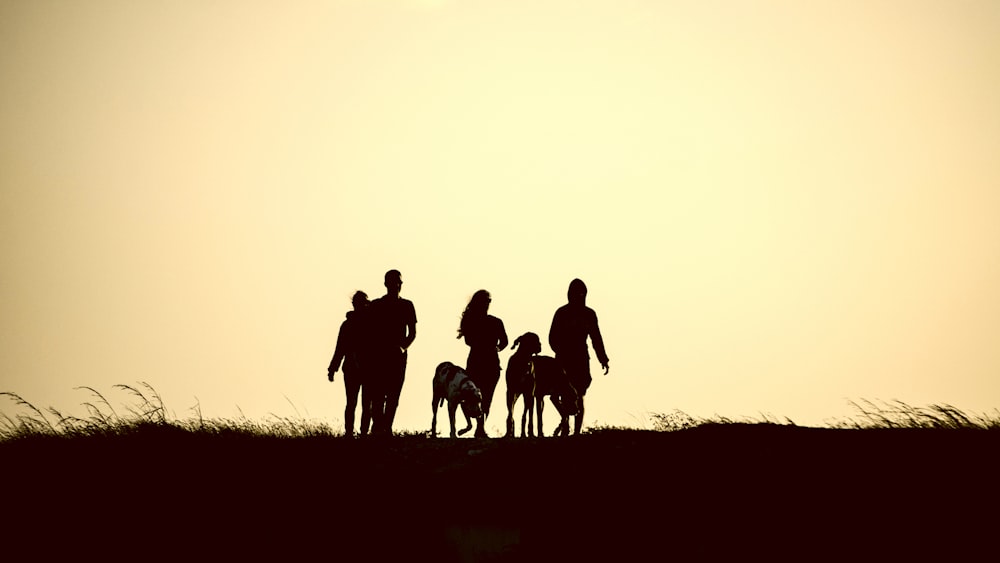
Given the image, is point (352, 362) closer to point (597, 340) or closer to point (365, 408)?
point (365, 408)

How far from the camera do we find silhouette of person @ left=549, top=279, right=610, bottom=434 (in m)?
16.8

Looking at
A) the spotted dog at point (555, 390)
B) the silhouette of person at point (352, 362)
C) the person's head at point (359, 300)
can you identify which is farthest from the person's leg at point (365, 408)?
the spotted dog at point (555, 390)

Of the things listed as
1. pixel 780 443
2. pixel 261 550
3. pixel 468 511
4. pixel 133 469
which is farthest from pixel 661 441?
pixel 133 469

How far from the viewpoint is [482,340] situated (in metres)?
17.5

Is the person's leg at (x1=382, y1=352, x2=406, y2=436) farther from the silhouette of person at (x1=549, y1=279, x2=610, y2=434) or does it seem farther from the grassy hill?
the silhouette of person at (x1=549, y1=279, x2=610, y2=434)

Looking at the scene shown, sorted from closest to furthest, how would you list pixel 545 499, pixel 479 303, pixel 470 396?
pixel 545 499 < pixel 470 396 < pixel 479 303

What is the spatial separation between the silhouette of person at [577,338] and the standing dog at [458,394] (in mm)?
1435

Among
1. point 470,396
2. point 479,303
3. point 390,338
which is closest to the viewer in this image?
Answer: point 390,338

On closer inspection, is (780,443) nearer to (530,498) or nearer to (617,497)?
(617,497)

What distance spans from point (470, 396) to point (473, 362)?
1.86 ft

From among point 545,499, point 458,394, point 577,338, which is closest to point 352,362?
point 458,394

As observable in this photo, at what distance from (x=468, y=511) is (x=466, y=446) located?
2.03 m

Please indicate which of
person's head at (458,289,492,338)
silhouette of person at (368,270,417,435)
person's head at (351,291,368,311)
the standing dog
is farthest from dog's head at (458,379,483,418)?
person's head at (351,291,368,311)

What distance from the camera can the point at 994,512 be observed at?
11.4m
